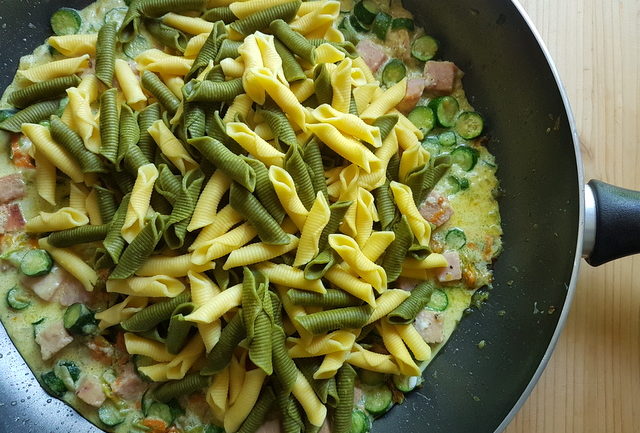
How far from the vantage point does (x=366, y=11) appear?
8.28 feet

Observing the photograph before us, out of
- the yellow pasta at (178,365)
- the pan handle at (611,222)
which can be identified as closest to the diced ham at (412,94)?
the pan handle at (611,222)

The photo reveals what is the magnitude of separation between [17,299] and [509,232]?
191cm

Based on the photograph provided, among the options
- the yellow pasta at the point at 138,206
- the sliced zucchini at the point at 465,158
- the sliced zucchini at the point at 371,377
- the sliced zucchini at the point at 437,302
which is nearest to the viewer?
the yellow pasta at the point at 138,206

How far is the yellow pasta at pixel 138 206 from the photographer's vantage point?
6.51 feet

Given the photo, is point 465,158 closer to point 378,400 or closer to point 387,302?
point 387,302

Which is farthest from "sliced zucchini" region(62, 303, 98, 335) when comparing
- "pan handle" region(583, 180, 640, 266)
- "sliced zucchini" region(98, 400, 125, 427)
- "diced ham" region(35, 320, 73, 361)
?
"pan handle" region(583, 180, 640, 266)

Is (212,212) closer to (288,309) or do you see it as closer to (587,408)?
(288,309)

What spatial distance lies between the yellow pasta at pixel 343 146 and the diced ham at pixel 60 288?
3.44ft

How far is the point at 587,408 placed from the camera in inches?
91.0

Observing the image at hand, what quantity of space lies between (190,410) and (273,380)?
369mm

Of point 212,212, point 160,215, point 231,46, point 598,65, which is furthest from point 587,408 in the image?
point 231,46

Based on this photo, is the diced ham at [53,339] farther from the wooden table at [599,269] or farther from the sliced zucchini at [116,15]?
the wooden table at [599,269]

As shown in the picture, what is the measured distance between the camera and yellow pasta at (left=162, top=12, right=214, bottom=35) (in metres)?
2.37

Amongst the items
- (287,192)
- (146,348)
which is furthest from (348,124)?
(146,348)
